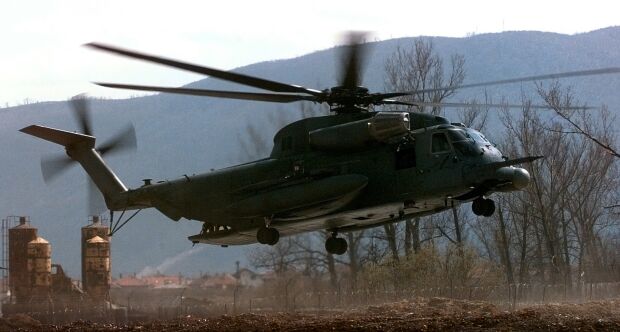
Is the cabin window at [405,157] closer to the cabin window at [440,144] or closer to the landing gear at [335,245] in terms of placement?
the cabin window at [440,144]

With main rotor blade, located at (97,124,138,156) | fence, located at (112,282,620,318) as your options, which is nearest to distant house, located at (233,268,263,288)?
fence, located at (112,282,620,318)

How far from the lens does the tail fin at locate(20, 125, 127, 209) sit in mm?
30719

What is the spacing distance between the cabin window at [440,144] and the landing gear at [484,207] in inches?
53.6

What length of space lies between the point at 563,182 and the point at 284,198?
39.5m

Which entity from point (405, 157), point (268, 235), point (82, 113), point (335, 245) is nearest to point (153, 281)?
point (82, 113)

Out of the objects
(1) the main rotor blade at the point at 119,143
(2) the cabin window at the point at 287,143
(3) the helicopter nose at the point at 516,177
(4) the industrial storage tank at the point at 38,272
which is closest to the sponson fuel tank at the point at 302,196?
(2) the cabin window at the point at 287,143

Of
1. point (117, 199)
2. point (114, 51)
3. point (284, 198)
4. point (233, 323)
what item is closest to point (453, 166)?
point (284, 198)

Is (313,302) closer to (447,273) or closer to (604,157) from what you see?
(447,273)

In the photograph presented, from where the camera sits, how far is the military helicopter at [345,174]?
24562 millimetres

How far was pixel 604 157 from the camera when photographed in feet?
217

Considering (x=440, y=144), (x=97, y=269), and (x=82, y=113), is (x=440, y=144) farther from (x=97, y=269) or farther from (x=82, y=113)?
(x=97, y=269)

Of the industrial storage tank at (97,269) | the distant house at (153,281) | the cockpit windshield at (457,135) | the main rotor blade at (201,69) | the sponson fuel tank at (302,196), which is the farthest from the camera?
the distant house at (153,281)

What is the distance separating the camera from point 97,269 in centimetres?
6619

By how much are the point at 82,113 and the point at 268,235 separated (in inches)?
345
